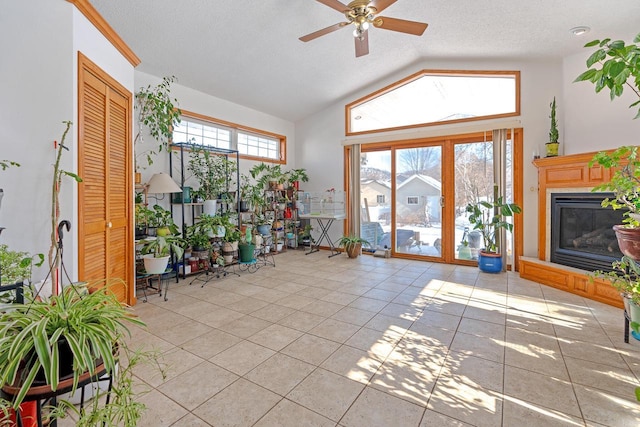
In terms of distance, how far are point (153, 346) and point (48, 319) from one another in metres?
1.63

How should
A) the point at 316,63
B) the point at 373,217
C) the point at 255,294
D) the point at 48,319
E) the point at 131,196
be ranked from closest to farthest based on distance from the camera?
the point at 48,319
the point at 131,196
the point at 255,294
the point at 316,63
the point at 373,217

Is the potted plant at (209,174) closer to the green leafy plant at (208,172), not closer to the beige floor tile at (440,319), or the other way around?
the green leafy plant at (208,172)

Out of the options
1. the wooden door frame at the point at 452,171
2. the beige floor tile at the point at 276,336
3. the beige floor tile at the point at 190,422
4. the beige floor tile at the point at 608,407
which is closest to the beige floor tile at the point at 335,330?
the beige floor tile at the point at 276,336

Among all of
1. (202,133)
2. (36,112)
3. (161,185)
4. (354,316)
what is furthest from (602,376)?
(202,133)

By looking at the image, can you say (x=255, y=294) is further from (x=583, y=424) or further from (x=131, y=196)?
(x=583, y=424)

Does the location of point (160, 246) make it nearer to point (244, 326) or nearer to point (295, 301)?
point (244, 326)

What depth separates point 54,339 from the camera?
3.06ft

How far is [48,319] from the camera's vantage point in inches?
38.4

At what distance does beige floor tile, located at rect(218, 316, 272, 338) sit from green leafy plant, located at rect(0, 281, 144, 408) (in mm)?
1584

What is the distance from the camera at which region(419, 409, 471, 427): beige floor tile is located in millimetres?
1565

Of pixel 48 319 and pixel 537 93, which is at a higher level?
pixel 537 93

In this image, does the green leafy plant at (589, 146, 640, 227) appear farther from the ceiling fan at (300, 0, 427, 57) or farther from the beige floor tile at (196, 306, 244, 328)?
the beige floor tile at (196, 306, 244, 328)

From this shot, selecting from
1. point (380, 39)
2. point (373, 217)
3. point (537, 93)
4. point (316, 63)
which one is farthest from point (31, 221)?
point (537, 93)

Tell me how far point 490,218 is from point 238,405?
15.0 feet
